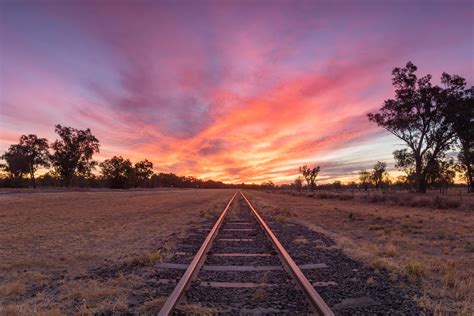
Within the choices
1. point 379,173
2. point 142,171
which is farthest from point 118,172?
point 379,173

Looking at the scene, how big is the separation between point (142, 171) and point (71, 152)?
194 ft

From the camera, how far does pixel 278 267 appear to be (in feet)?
21.6

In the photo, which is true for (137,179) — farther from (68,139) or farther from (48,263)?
(48,263)

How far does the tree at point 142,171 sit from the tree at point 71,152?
49.8m

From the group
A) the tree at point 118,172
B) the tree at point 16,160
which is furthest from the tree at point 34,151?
the tree at point 118,172

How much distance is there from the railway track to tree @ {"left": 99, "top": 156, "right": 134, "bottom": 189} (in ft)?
357

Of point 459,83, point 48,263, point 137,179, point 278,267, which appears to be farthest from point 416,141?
point 137,179

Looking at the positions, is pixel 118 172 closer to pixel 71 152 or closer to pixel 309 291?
pixel 71 152

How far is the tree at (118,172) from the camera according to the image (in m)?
110

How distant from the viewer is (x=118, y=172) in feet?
370

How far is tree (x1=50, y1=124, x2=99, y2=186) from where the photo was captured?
257 feet

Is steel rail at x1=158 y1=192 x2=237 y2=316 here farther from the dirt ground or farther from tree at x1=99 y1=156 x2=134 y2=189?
tree at x1=99 y1=156 x2=134 y2=189

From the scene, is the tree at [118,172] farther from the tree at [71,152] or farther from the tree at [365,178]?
the tree at [365,178]

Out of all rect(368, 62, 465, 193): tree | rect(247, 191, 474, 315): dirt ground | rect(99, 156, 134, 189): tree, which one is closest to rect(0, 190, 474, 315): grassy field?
rect(247, 191, 474, 315): dirt ground
